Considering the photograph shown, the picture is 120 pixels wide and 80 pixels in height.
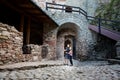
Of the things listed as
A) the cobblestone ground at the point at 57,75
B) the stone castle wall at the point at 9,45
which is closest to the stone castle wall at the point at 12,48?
the stone castle wall at the point at 9,45

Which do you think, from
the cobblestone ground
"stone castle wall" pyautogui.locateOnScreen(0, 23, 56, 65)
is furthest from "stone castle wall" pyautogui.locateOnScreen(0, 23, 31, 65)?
the cobblestone ground

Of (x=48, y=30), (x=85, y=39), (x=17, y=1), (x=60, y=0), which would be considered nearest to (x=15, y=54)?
(x=17, y=1)

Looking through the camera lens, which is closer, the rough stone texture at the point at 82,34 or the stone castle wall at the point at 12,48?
the stone castle wall at the point at 12,48

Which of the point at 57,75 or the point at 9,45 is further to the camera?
the point at 9,45

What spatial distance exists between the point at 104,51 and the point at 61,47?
13.4 feet

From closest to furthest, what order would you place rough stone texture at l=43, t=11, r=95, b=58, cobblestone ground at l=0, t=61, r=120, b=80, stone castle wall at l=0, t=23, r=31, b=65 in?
cobblestone ground at l=0, t=61, r=120, b=80
stone castle wall at l=0, t=23, r=31, b=65
rough stone texture at l=43, t=11, r=95, b=58

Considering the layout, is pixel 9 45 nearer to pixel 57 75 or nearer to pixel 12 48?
pixel 12 48

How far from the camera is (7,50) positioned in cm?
647

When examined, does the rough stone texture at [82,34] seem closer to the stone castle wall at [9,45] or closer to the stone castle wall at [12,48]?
the stone castle wall at [12,48]

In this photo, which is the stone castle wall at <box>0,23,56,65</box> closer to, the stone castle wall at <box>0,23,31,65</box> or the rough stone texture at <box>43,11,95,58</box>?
the stone castle wall at <box>0,23,31,65</box>

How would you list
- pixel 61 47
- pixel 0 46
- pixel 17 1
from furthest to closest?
pixel 61 47
pixel 17 1
pixel 0 46

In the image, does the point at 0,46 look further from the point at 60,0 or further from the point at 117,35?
the point at 60,0

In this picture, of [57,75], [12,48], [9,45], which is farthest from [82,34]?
[57,75]

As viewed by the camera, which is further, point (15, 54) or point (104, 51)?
point (104, 51)
